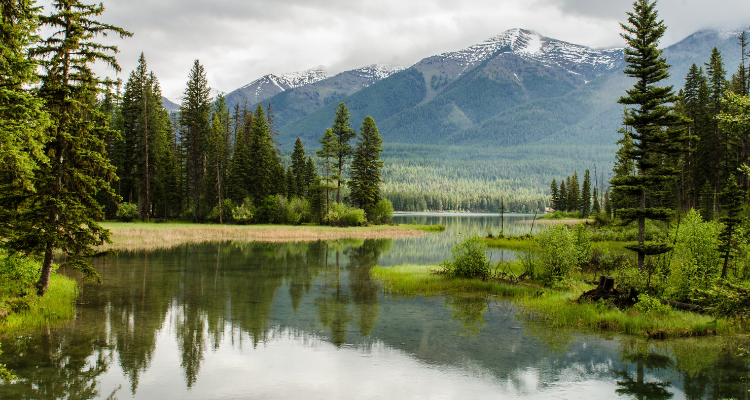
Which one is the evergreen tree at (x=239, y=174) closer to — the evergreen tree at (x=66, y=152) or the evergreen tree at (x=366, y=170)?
the evergreen tree at (x=366, y=170)

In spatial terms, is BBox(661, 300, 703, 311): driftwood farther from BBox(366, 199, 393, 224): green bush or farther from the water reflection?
BBox(366, 199, 393, 224): green bush

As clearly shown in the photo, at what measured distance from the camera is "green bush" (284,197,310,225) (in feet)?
230

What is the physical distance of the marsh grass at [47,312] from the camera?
49.9 feet

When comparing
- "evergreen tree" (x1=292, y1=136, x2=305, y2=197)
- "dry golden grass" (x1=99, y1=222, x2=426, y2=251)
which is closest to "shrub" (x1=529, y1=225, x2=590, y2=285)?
"dry golden grass" (x1=99, y1=222, x2=426, y2=251)

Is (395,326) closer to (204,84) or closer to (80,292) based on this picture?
(80,292)

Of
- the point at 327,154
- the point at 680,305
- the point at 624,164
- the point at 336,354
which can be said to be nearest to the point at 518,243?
the point at 624,164

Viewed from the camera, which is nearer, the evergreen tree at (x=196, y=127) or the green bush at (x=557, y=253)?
the green bush at (x=557, y=253)

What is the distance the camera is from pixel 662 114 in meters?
24.0

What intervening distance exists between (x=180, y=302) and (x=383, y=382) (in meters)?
12.4

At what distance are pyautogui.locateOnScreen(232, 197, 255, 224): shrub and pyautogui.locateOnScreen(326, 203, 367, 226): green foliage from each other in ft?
38.7

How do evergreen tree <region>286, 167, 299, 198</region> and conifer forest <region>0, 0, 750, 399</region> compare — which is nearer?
conifer forest <region>0, 0, 750, 399</region>

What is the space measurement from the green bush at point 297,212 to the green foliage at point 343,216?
4674 mm

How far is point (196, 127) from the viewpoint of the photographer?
68.2m

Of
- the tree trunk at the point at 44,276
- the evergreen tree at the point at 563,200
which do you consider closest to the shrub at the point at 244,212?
the tree trunk at the point at 44,276
